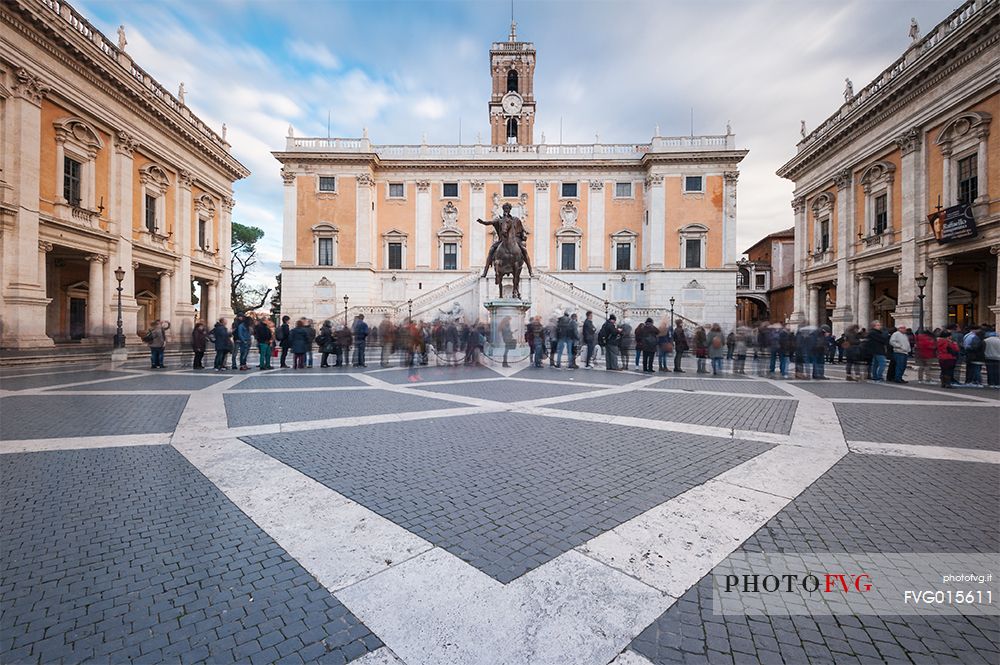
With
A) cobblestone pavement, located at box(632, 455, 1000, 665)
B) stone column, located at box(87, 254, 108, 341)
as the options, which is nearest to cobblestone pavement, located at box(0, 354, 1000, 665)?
cobblestone pavement, located at box(632, 455, 1000, 665)

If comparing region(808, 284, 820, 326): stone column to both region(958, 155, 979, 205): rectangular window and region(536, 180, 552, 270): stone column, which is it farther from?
region(536, 180, 552, 270): stone column

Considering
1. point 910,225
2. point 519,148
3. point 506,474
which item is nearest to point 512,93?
point 519,148

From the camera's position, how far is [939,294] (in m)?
19.1

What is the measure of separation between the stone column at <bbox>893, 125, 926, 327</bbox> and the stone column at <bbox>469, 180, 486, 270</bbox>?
86.2ft

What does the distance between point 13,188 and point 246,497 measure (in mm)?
21811

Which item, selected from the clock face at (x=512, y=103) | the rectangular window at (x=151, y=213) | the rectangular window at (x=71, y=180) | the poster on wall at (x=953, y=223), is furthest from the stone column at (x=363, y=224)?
the poster on wall at (x=953, y=223)

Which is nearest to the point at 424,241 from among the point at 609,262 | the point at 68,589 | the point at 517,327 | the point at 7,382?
the point at 609,262

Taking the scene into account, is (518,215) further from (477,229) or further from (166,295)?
(166,295)

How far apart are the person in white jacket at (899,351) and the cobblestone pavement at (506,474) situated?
413 inches

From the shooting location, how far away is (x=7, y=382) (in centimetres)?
1024

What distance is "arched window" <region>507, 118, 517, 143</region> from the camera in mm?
48094

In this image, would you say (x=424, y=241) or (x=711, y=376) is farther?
(x=424, y=241)

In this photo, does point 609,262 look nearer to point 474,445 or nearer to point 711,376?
point 711,376

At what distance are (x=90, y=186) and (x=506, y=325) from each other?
68.5 ft
